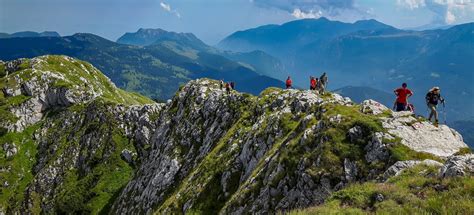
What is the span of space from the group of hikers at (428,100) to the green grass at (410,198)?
15.9 metres

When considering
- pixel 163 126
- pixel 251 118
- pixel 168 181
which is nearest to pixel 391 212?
pixel 251 118

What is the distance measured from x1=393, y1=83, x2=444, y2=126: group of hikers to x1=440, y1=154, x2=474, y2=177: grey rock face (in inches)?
550

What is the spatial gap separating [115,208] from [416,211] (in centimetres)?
7976

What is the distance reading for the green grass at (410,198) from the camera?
1413 cm

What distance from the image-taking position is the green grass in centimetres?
1413

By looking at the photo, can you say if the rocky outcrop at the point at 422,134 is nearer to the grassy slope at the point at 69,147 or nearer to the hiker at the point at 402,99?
the hiker at the point at 402,99

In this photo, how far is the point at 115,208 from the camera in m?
83.9

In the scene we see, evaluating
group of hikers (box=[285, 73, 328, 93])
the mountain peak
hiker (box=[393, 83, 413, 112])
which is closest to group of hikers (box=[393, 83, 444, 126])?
hiker (box=[393, 83, 413, 112])

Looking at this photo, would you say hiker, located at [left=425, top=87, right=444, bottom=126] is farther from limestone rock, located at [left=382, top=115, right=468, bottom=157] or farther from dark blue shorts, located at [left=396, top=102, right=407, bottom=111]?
limestone rock, located at [left=382, top=115, right=468, bottom=157]

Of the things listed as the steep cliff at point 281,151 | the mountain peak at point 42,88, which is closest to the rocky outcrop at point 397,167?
the steep cliff at point 281,151

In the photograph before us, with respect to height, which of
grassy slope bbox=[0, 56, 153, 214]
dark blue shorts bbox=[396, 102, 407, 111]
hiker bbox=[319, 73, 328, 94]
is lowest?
grassy slope bbox=[0, 56, 153, 214]

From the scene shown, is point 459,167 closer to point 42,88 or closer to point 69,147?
point 69,147

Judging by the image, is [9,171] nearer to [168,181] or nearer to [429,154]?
[168,181]

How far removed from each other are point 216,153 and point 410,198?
38.4 metres
